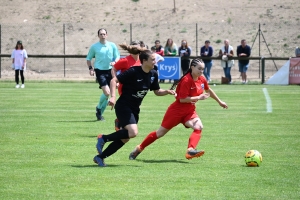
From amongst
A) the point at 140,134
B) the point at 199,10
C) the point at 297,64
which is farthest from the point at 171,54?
the point at 199,10

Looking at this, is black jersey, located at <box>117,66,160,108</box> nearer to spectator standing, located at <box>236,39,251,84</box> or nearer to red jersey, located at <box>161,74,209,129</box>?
red jersey, located at <box>161,74,209,129</box>

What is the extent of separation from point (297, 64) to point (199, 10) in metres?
28.5

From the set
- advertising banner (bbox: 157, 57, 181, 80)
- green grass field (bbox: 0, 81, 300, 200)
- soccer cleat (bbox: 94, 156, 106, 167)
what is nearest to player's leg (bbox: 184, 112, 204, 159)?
green grass field (bbox: 0, 81, 300, 200)

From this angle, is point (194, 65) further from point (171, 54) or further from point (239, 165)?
point (171, 54)

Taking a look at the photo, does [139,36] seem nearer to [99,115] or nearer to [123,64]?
[99,115]

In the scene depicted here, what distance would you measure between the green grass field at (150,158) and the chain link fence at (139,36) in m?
31.2

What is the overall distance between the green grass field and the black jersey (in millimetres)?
929

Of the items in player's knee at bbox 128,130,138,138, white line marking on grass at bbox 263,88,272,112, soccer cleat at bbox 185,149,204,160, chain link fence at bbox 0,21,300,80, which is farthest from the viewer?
chain link fence at bbox 0,21,300,80

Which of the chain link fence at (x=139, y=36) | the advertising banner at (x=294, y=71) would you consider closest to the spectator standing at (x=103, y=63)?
the advertising banner at (x=294, y=71)

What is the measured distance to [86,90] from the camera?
2781 cm

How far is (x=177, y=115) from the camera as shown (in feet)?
Answer: 35.4

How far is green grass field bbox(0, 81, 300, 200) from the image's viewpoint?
8.24 m

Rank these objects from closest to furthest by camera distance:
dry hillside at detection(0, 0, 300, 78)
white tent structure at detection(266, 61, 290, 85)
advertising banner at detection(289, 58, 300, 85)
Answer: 1. advertising banner at detection(289, 58, 300, 85)
2. white tent structure at detection(266, 61, 290, 85)
3. dry hillside at detection(0, 0, 300, 78)

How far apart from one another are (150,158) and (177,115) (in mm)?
792
